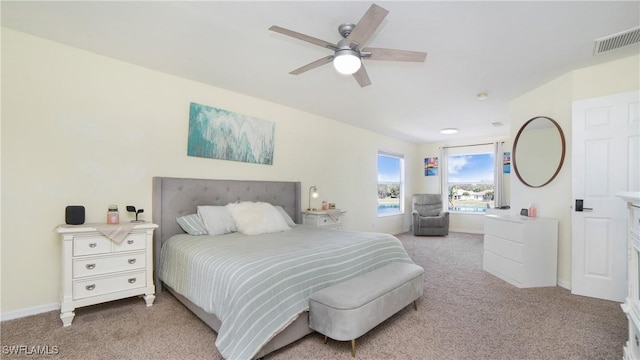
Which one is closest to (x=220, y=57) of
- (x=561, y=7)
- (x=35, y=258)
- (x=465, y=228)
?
(x=35, y=258)

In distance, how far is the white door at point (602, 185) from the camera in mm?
2770

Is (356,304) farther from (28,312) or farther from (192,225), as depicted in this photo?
(28,312)

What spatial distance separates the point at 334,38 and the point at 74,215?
9.10 feet

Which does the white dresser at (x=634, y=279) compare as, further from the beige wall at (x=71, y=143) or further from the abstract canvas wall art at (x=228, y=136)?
the beige wall at (x=71, y=143)

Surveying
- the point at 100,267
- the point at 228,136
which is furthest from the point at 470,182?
the point at 100,267

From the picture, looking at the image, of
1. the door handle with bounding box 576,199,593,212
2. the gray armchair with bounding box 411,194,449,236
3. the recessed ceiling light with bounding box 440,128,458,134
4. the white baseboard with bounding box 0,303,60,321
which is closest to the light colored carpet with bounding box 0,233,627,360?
the white baseboard with bounding box 0,303,60,321

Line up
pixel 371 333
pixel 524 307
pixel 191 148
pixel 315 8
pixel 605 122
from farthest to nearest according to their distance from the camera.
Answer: pixel 191 148
pixel 605 122
pixel 524 307
pixel 371 333
pixel 315 8

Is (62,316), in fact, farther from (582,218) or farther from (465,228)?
(465,228)

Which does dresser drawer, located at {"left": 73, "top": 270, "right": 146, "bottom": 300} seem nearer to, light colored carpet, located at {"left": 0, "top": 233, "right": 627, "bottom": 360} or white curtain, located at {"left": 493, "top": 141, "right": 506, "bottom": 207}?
light colored carpet, located at {"left": 0, "top": 233, "right": 627, "bottom": 360}

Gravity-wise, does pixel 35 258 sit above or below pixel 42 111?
below

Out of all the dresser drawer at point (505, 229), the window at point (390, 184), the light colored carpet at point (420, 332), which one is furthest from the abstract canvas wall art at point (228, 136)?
the window at point (390, 184)

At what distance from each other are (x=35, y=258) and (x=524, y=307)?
177 inches

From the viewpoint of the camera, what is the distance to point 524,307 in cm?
268

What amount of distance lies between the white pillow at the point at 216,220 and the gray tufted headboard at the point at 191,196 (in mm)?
238
